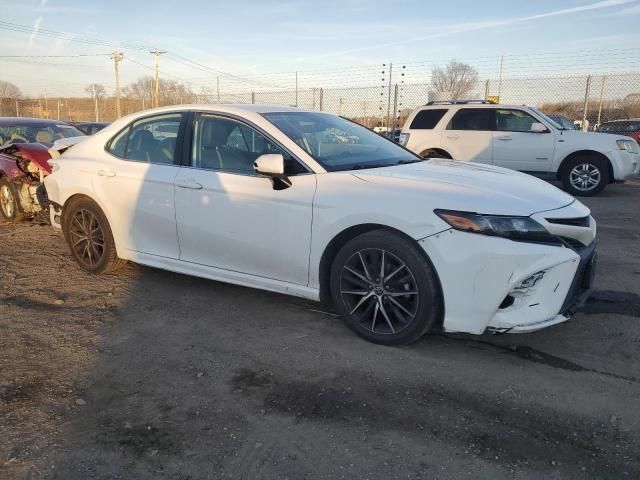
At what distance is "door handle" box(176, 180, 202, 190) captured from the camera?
4.29m

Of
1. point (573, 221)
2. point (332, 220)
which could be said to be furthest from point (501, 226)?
point (332, 220)

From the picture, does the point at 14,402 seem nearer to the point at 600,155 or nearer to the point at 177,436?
the point at 177,436

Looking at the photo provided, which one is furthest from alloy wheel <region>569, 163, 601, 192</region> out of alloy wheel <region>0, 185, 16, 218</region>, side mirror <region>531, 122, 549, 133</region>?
alloy wheel <region>0, 185, 16, 218</region>

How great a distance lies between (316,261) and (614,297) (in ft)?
8.69

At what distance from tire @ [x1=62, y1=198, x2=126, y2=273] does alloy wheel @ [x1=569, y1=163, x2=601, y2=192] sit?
914 cm

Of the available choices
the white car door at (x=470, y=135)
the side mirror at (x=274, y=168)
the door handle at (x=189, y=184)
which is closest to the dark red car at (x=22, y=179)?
the door handle at (x=189, y=184)

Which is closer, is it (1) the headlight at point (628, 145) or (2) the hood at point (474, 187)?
(2) the hood at point (474, 187)

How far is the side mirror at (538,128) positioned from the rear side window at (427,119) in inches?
73.0

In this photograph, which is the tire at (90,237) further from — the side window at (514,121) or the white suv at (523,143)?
the side window at (514,121)

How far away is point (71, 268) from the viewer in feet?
18.1

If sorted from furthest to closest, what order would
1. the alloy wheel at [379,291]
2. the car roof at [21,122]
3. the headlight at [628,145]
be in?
the headlight at [628,145], the car roof at [21,122], the alloy wheel at [379,291]

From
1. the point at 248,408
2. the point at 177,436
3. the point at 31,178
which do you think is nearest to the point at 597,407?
the point at 248,408

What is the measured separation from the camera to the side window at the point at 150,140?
4605 mm

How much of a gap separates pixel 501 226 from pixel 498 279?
0.32 metres
